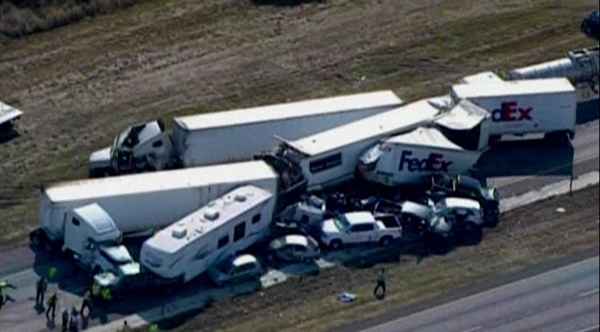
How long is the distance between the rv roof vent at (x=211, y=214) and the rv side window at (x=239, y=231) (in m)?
1.08

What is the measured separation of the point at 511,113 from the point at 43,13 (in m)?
32.9

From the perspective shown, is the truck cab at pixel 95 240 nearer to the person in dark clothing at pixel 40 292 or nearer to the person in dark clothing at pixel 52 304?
the person in dark clothing at pixel 40 292

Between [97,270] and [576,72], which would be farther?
[576,72]

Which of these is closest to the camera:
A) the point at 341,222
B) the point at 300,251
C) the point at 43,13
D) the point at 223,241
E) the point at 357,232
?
the point at 223,241

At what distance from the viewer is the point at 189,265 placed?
208 feet

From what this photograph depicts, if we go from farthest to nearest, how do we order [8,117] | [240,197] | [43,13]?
1. [43,13]
2. [8,117]
3. [240,197]

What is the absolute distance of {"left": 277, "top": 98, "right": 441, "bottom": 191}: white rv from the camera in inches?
2756

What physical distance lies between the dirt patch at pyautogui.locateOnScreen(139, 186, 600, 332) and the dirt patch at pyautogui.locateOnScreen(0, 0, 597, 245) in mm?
15525

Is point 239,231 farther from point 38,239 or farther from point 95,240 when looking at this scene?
point 38,239

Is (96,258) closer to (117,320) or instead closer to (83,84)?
(117,320)

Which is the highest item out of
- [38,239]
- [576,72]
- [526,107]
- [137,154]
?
[137,154]

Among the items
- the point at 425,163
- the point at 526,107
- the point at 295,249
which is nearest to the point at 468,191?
the point at 425,163

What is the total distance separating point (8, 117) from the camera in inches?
3118

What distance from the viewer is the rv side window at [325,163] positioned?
230 feet
